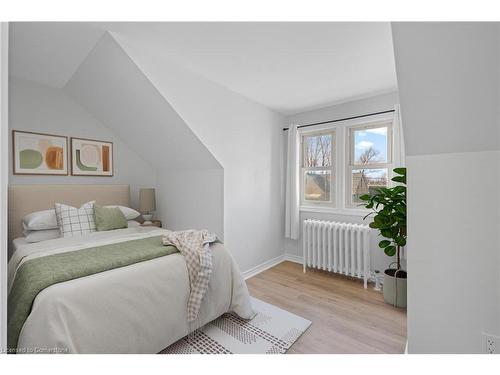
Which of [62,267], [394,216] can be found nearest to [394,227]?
[394,216]

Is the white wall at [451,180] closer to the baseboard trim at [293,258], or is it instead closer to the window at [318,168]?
the window at [318,168]

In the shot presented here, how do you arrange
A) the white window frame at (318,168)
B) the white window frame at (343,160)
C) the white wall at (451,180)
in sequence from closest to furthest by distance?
the white wall at (451,180)
the white window frame at (343,160)
the white window frame at (318,168)

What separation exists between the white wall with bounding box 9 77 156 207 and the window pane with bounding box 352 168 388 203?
9.80 ft

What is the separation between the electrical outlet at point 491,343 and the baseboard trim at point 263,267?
2.34 metres

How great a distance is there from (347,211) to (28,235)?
3.56 m

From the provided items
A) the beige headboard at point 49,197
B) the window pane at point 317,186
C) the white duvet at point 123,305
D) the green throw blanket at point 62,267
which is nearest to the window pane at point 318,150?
the window pane at point 317,186

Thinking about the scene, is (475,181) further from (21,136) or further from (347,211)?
(21,136)

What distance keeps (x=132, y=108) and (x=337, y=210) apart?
2841 mm

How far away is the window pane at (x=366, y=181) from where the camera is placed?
9.92ft

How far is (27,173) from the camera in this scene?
2.58m

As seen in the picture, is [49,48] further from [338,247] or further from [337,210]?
[338,247]

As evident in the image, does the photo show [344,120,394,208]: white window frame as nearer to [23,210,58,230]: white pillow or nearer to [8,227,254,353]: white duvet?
[8,227,254,353]: white duvet

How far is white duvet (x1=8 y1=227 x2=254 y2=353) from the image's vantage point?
1247mm
